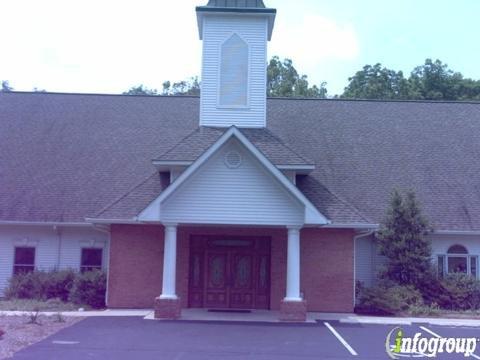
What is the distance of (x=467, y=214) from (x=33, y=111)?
19837 millimetres

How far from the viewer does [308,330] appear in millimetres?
16953

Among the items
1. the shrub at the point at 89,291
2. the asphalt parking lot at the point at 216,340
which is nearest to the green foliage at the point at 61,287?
the shrub at the point at 89,291

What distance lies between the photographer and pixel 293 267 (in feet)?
62.8

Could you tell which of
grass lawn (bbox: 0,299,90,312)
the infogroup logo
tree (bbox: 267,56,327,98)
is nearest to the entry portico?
grass lawn (bbox: 0,299,90,312)

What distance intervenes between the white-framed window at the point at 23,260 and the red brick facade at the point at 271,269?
4.56 metres

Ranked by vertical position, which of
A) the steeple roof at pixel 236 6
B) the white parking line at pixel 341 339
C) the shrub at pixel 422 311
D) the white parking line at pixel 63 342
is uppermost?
the steeple roof at pixel 236 6

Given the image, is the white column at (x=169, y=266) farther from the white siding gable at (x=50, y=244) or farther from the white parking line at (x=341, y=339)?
the white siding gable at (x=50, y=244)

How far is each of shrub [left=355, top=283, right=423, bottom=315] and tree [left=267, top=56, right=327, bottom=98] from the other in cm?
3623

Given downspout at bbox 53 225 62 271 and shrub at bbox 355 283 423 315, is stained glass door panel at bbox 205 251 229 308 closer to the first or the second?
shrub at bbox 355 283 423 315

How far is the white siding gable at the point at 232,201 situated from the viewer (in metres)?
19.1

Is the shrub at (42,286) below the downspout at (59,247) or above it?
below

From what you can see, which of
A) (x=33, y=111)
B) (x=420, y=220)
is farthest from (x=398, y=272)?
(x=33, y=111)

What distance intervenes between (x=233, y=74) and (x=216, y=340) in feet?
38.1

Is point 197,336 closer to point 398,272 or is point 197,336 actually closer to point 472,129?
point 398,272
